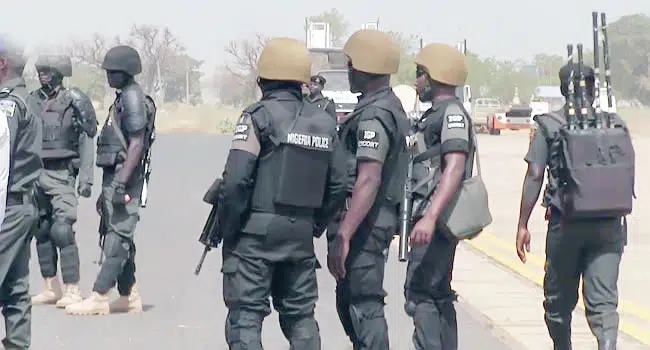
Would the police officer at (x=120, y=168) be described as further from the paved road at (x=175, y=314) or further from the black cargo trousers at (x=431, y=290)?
the black cargo trousers at (x=431, y=290)

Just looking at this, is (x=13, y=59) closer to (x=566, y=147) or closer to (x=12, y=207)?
(x=12, y=207)

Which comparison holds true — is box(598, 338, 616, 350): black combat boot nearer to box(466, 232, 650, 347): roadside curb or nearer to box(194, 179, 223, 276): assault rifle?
box(466, 232, 650, 347): roadside curb

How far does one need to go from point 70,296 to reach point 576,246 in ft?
13.5

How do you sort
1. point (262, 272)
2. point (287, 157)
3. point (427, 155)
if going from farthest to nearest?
point (427, 155)
point (262, 272)
point (287, 157)

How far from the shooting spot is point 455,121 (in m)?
7.13

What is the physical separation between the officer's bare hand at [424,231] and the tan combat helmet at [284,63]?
3.15ft

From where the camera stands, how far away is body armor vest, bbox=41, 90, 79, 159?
999cm

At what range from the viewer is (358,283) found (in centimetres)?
705

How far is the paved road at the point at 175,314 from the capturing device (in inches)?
354

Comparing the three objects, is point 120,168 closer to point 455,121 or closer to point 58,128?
point 58,128

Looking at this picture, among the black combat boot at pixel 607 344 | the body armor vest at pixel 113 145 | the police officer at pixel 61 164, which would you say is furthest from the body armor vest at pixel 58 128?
the black combat boot at pixel 607 344

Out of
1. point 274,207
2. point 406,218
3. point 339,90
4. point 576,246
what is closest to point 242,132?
point 274,207

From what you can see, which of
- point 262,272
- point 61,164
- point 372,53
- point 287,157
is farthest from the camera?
point 61,164

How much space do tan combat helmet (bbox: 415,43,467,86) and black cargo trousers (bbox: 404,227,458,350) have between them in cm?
81
